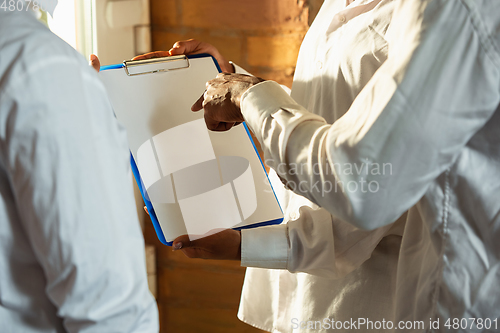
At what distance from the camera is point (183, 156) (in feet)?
2.00

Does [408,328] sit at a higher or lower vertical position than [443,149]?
lower

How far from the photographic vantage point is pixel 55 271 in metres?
0.30

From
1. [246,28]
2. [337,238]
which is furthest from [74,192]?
[246,28]

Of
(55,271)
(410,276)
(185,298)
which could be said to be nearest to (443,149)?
(410,276)

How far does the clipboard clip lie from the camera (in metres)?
0.57

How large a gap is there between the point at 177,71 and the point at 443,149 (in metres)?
0.39

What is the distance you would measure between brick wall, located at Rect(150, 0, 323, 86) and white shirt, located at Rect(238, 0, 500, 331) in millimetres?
421

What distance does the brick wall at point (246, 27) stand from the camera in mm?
896

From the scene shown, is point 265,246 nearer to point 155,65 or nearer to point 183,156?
point 183,156

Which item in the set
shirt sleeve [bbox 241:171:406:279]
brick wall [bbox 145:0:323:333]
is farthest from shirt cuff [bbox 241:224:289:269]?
brick wall [bbox 145:0:323:333]

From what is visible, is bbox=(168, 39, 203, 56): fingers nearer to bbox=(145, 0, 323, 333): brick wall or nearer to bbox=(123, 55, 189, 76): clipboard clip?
bbox=(123, 55, 189, 76): clipboard clip

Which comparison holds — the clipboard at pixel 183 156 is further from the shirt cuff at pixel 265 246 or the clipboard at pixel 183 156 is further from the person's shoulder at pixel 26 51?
the person's shoulder at pixel 26 51

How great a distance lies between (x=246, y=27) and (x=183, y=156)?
1.39 ft

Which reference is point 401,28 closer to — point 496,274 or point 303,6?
point 496,274
